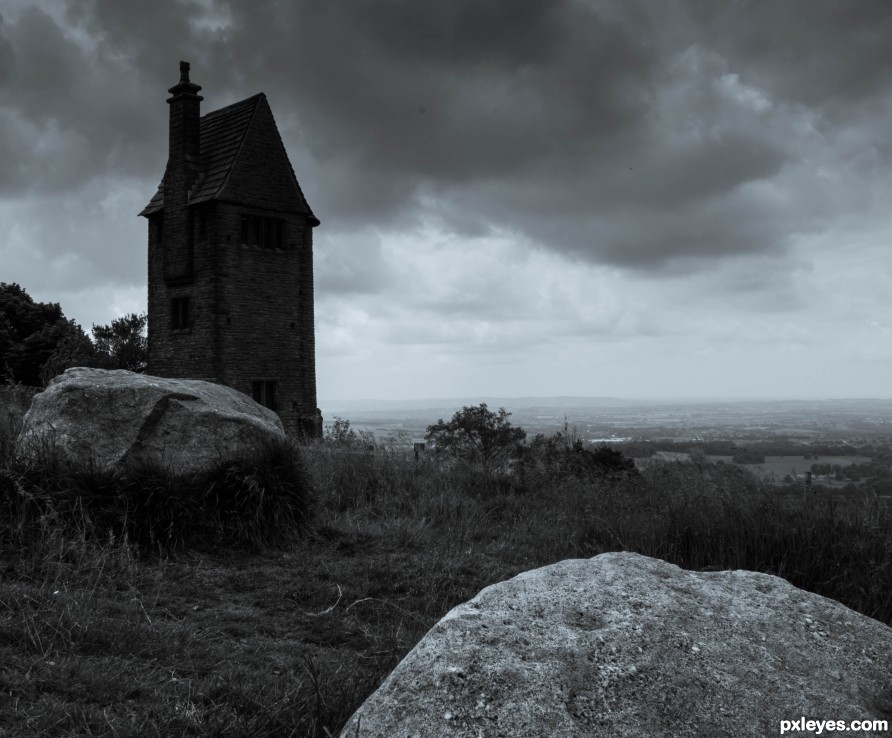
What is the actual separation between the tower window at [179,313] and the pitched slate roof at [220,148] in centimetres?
404

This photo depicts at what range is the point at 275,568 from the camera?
20.0 feet

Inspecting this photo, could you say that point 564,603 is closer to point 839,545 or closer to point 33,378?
point 839,545

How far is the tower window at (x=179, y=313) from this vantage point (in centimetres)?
3012

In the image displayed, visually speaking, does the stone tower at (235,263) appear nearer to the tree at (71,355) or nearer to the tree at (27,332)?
the tree at (71,355)

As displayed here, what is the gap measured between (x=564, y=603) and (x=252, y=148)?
31.3 meters

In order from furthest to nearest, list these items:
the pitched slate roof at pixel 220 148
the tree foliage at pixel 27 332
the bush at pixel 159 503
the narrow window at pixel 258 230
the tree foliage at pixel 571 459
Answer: the tree foliage at pixel 27 332
the narrow window at pixel 258 230
the pitched slate roof at pixel 220 148
the tree foliage at pixel 571 459
the bush at pixel 159 503

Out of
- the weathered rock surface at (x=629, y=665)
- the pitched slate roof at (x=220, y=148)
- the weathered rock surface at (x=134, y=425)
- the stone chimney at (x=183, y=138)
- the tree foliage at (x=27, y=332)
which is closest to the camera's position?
the weathered rock surface at (x=629, y=665)

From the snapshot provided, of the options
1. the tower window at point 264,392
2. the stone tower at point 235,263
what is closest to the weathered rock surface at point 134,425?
the stone tower at point 235,263

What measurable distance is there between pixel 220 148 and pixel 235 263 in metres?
5.68

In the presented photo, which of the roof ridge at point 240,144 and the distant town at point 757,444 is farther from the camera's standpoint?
the roof ridge at point 240,144

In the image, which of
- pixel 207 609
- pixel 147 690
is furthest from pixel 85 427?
pixel 147 690

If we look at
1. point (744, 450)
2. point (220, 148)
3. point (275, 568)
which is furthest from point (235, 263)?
point (275, 568)

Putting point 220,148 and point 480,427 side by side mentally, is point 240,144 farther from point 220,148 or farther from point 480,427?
point 480,427

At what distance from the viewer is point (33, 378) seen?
38.5 metres
